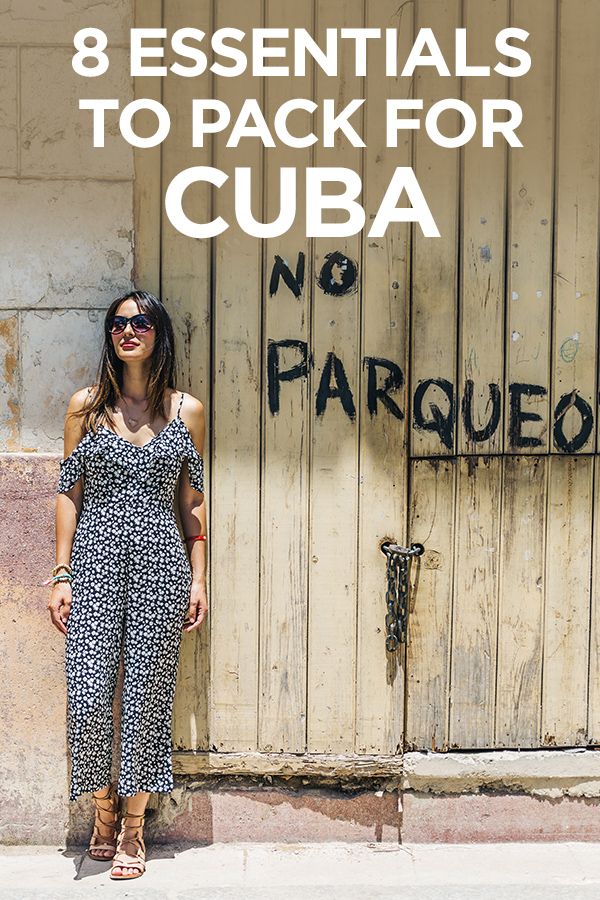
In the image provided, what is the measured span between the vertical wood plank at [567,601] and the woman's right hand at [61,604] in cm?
172

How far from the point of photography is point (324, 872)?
4137 mm

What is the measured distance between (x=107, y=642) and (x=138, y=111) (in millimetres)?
1837

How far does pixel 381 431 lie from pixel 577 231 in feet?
3.28

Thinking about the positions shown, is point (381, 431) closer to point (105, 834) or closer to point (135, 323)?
point (135, 323)

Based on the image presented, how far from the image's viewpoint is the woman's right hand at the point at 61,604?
13.3 feet

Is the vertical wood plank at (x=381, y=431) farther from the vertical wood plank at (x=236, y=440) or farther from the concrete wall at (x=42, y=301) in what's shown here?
the concrete wall at (x=42, y=301)

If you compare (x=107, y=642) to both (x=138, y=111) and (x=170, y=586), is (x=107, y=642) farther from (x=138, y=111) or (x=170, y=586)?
(x=138, y=111)

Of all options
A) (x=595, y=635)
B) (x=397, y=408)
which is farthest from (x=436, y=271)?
(x=595, y=635)

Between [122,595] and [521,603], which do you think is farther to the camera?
→ [521,603]

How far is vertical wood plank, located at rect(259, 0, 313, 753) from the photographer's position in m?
4.20

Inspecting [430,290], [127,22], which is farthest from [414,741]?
[127,22]

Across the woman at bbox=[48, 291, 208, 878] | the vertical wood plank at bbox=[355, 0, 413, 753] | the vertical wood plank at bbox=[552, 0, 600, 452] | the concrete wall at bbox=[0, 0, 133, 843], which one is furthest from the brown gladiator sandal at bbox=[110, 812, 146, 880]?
the vertical wood plank at bbox=[552, 0, 600, 452]

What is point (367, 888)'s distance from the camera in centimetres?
401

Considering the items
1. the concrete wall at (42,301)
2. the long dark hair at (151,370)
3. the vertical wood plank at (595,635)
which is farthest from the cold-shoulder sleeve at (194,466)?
the vertical wood plank at (595,635)
